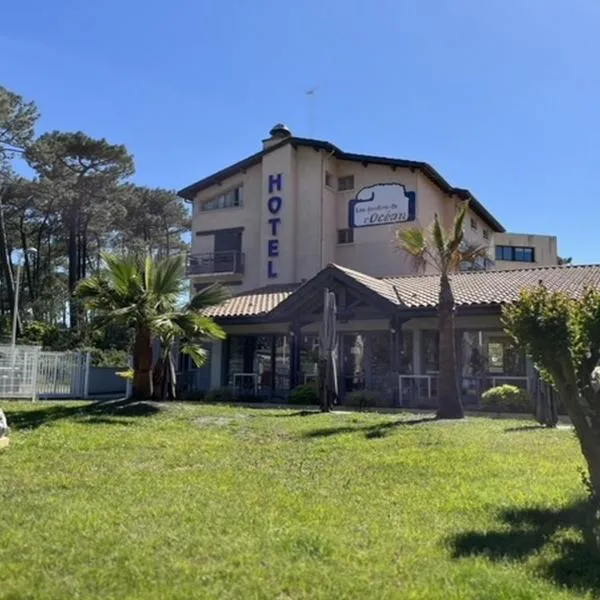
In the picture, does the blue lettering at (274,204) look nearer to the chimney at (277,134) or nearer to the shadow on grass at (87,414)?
the chimney at (277,134)

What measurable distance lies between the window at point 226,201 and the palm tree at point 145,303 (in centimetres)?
1864

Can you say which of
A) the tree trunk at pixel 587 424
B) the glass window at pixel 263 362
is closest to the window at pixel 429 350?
the glass window at pixel 263 362

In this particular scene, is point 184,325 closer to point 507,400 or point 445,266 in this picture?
point 445,266

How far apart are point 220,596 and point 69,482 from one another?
3999 millimetres

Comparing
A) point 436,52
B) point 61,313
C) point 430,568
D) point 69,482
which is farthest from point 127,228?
point 430,568

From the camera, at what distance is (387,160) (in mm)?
32156

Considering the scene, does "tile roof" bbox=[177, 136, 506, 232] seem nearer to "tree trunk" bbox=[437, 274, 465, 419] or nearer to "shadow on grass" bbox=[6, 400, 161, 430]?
"tree trunk" bbox=[437, 274, 465, 419]

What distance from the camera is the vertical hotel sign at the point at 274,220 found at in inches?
1302

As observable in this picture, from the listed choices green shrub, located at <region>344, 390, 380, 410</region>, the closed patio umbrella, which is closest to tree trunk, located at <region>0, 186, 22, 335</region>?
green shrub, located at <region>344, 390, 380, 410</region>

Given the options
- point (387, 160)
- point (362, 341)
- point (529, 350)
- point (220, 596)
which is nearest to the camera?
point (220, 596)

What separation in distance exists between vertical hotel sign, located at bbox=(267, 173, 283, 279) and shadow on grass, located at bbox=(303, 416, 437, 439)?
66.1ft

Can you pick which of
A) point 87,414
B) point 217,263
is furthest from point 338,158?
point 87,414

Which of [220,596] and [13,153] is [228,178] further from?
[220,596]

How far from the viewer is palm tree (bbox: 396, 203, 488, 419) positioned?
14.9 metres
